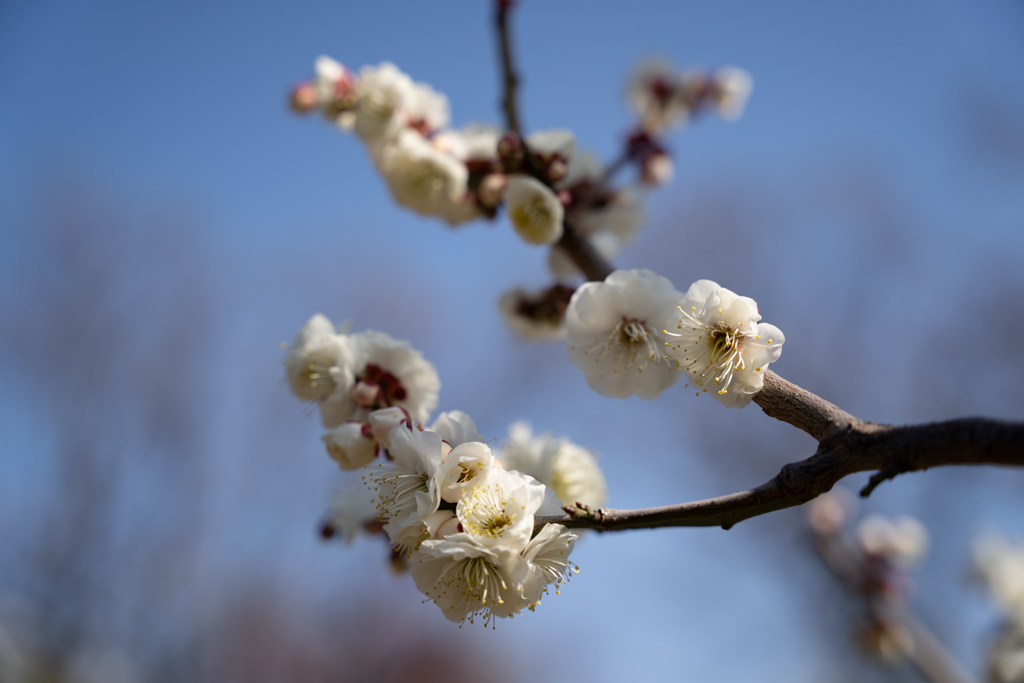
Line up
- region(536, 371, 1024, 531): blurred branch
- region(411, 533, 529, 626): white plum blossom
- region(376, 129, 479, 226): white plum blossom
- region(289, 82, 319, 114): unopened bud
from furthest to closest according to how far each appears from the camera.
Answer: region(289, 82, 319, 114): unopened bud < region(376, 129, 479, 226): white plum blossom < region(411, 533, 529, 626): white plum blossom < region(536, 371, 1024, 531): blurred branch

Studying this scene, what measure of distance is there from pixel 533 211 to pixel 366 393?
2.14ft

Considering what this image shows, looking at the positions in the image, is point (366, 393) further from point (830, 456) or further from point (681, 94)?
point (681, 94)

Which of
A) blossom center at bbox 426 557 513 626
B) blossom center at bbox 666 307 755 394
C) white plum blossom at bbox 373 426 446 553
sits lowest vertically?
blossom center at bbox 426 557 513 626

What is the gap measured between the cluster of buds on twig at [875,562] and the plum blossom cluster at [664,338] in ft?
8.34

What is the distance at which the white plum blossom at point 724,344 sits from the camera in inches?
37.3

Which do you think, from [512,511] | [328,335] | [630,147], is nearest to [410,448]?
[512,511]

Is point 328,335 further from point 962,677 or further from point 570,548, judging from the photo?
point 962,677

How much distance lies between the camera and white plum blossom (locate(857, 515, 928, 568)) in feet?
11.0

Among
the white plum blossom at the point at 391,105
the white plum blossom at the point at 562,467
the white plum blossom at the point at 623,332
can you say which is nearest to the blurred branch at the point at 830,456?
the white plum blossom at the point at 623,332

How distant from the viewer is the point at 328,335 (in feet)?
4.28

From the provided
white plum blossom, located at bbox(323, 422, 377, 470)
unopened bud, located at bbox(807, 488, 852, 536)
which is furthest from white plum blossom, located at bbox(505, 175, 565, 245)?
unopened bud, located at bbox(807, 488, 852, 536)

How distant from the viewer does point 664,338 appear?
1152 millimetres

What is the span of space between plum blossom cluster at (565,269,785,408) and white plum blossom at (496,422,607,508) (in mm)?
207

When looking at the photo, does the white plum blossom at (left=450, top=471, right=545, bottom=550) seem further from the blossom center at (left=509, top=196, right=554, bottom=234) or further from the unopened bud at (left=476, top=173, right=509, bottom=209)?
the unopened bud at (left=476, top=173, right=509, bottom=209)
